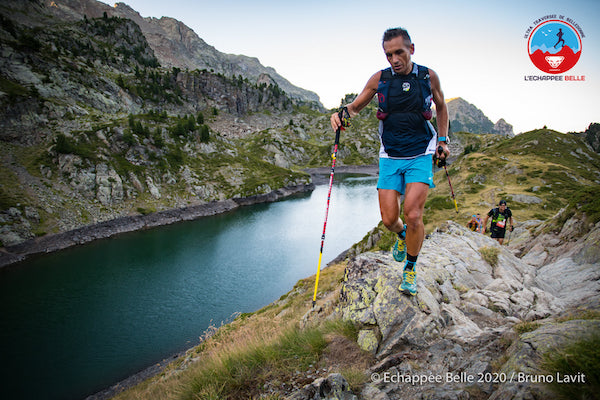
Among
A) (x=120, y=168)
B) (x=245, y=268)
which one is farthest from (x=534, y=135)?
(x=120, y=168)

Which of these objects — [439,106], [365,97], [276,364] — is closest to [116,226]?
[276,364]

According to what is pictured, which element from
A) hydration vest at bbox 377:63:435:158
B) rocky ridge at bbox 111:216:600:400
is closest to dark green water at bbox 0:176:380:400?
rocky ridge at bbox 111:216:600:400

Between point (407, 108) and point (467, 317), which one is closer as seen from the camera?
point (407, 108)

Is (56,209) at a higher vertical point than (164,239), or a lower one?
higher

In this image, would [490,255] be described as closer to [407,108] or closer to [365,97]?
[407,108]

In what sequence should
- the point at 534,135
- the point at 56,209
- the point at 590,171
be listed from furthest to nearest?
the point at 534,135, the point at 56,209, the point at 590,171

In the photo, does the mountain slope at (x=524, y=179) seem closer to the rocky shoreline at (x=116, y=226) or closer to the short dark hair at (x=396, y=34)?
the short dark hair at (x=396, y=34)

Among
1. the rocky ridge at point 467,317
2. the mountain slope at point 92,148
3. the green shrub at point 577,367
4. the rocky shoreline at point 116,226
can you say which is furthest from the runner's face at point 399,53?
the mountain slope at point 92,148

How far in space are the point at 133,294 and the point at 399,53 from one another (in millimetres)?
40599

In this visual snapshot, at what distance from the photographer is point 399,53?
14.9 ft

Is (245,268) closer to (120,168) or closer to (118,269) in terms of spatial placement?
(118,269)

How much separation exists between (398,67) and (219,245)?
5093 centimetres

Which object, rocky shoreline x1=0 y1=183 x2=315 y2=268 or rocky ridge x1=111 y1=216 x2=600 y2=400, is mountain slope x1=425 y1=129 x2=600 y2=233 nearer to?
rocky ridge x1=111 y1=216 x2=600 y2=400

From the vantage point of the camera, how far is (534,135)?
60.6 m
